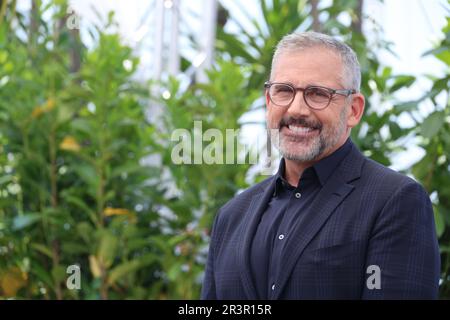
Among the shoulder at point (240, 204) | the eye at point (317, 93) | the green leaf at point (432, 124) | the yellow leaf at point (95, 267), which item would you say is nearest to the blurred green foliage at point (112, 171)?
the yellow leaf at point (95, 267)

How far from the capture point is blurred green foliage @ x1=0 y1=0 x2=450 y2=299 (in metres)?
3.12

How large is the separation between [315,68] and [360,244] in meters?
0.37

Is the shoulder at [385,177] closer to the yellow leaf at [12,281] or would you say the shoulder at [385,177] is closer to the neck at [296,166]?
the neck at [296,166]

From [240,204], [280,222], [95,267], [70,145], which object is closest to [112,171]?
[70,145]

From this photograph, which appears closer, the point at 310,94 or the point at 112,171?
the point at 310,94

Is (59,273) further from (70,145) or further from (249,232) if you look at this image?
(249,232)

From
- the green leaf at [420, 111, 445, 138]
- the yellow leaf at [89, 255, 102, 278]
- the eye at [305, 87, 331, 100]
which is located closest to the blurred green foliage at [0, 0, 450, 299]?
the yellow leaf at [89, 255, 102, 278]

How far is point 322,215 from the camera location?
1.54 m

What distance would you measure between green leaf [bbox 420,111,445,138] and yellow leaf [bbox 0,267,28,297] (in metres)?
1.70

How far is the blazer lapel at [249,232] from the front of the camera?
62.4 inches

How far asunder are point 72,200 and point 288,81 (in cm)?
170

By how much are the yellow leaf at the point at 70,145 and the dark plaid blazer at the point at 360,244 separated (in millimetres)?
1661
